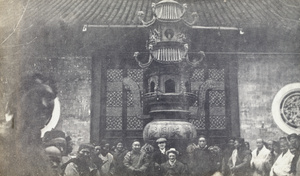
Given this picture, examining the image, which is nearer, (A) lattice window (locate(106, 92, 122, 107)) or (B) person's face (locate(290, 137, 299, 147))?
(B) person's face (locate(290, 137, 299, 147))

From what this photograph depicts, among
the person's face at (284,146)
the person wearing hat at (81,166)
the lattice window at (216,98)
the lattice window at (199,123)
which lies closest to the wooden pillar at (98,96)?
the person wearing hat at (81,166)

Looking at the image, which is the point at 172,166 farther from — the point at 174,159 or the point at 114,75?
the point at 114,75

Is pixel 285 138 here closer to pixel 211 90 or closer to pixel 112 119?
pixel 211 90

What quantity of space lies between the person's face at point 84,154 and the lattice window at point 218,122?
2.53 meters

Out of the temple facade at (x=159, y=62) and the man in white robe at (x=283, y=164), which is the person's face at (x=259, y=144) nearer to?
the temple facade at (x=159, y=62)

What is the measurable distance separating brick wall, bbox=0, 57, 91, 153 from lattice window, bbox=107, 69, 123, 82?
17.5 inches

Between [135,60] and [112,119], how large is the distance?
4.28 ft

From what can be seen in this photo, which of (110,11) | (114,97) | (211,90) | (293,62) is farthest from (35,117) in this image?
(293,62)

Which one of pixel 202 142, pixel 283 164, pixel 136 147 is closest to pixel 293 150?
pixel 283 164

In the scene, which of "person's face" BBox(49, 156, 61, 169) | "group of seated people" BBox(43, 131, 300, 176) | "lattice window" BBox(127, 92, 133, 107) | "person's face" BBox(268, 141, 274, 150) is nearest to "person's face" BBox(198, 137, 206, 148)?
"group of seated people" BBox(43, 131, 300, 176)

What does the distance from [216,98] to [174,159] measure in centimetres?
167

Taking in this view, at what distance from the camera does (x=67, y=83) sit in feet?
21.5

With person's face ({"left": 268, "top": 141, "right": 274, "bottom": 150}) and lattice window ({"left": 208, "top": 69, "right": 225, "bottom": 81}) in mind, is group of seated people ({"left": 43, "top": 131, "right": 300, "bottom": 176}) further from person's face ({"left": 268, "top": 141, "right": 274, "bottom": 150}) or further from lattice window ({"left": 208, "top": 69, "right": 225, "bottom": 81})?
lattice window ({"left": 208, "top": 69, "right": 225, "bottom": 81})

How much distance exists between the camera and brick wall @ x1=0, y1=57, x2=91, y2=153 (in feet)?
20.6
